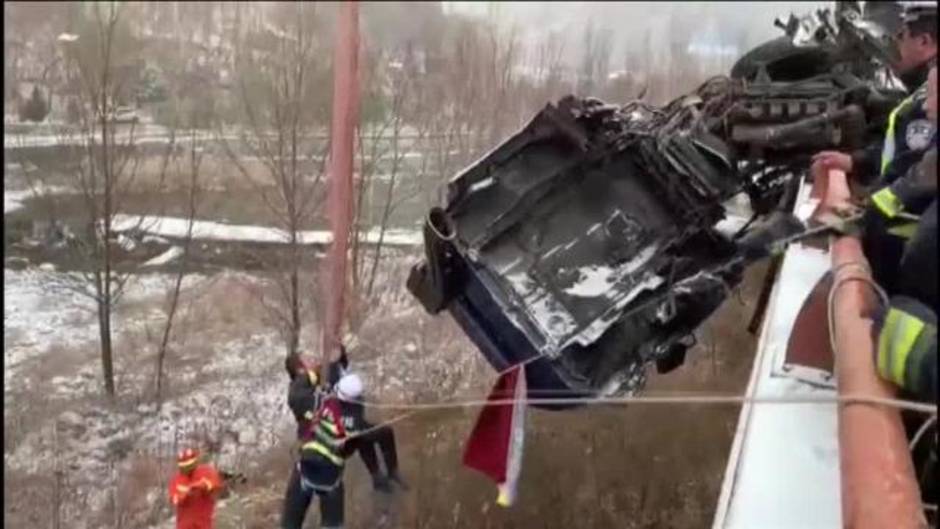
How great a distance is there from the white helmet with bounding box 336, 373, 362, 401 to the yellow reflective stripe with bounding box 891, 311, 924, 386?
12.4 feet

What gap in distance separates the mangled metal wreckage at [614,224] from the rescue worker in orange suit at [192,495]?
1682mm

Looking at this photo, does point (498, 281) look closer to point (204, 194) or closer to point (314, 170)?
point (314, 170)

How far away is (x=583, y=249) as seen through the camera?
4.95 meters

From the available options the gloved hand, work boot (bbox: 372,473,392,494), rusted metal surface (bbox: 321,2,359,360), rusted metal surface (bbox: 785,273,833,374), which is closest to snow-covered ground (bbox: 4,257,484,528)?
work boot (bbox: 372,473,392,494)

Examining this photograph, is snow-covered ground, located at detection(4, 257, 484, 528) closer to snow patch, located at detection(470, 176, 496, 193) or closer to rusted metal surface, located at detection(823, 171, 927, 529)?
snow patch, located at detection(470, 176, 496, 193)

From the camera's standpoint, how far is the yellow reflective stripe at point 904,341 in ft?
4.85

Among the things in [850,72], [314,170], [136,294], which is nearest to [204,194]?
[136,294]

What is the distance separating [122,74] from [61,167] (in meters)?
1.34

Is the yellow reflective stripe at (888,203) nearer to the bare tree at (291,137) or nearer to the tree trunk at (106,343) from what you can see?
the bare tree at (291,137)

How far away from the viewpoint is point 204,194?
1695 centimetres

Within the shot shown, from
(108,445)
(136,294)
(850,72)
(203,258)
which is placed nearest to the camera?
(850,72)

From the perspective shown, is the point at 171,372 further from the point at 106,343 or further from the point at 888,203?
the point at 888,203

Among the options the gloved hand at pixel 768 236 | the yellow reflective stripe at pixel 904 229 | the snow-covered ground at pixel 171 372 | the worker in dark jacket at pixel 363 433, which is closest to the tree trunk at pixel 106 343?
the snow-covered ground at pixel 171 372

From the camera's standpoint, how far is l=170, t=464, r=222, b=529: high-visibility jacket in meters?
5.39
